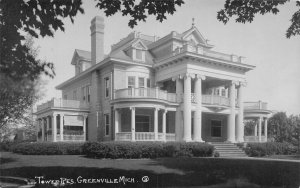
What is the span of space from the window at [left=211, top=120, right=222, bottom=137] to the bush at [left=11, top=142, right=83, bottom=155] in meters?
11.0

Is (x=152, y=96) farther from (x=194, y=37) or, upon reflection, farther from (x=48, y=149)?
(x=48, y=149)

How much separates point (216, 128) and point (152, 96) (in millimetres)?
7539

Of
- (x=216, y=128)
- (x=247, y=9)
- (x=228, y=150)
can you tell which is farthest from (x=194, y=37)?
(x=247, y=9)

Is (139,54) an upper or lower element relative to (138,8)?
upper

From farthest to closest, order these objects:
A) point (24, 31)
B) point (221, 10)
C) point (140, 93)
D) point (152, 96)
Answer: point (152, 96) → point (140, 93) → point (221, 10) → point (24, 31)

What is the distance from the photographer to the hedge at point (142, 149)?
16906 mm

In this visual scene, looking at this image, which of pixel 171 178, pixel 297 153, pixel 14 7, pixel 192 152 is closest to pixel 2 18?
pixel 14 7

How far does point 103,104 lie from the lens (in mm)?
23719

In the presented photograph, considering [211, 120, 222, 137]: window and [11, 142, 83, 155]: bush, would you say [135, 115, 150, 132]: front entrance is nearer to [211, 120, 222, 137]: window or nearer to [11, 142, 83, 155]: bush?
[11, 142, 83, 155]: bush

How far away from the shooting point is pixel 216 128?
86.1ft

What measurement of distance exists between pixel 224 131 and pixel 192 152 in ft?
26.2

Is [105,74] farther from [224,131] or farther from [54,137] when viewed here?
[224,131]

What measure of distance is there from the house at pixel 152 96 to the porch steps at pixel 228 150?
112 centimetres

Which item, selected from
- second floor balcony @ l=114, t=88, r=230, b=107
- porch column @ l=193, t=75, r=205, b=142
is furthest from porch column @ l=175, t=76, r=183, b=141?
porch column @ l=193, t=75, r=205, b=142
